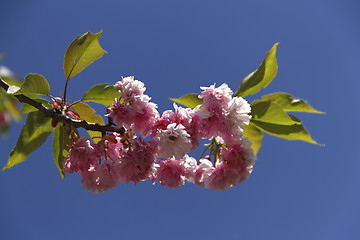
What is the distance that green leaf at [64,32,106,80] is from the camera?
1.56 m

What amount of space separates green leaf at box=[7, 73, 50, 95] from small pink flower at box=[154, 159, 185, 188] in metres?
0.66

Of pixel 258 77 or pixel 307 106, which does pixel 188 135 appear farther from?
pixel 307 106

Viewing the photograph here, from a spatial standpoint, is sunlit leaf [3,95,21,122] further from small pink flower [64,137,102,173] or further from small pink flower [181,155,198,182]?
small pink flower [181,155,198,182]

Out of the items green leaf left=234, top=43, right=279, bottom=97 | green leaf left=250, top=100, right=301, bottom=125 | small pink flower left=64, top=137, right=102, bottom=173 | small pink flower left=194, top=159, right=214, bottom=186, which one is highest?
green leaf left=234, top=43, right=279, bottom=97

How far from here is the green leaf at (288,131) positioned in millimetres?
1371

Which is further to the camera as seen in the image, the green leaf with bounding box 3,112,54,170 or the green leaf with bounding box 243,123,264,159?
the green leaf with bounding box 243,123,264,159

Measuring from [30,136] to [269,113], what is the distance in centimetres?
111

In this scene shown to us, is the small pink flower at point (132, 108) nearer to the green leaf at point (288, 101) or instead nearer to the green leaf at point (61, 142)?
the green leaf at point (61, 142)

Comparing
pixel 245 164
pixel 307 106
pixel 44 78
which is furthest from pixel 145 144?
pixel 307 106

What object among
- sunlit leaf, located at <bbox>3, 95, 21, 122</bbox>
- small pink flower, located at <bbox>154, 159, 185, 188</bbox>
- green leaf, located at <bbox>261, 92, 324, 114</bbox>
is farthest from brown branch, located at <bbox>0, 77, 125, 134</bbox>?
green leaf, located at <bbox>261, 92, 324, 114</bbox>

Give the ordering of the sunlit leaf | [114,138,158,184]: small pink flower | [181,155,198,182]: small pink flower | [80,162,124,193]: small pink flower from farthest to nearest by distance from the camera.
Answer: [181,155,198,182]: small pink flower
[80,162,124,193]: small pink flower
[114,138,158,184]: small pink flower
the sunlit leaf

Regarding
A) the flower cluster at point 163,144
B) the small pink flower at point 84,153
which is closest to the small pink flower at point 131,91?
the flower cluster at point 163,144

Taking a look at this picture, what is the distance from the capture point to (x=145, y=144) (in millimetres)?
1401

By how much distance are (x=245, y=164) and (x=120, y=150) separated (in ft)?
1.91
